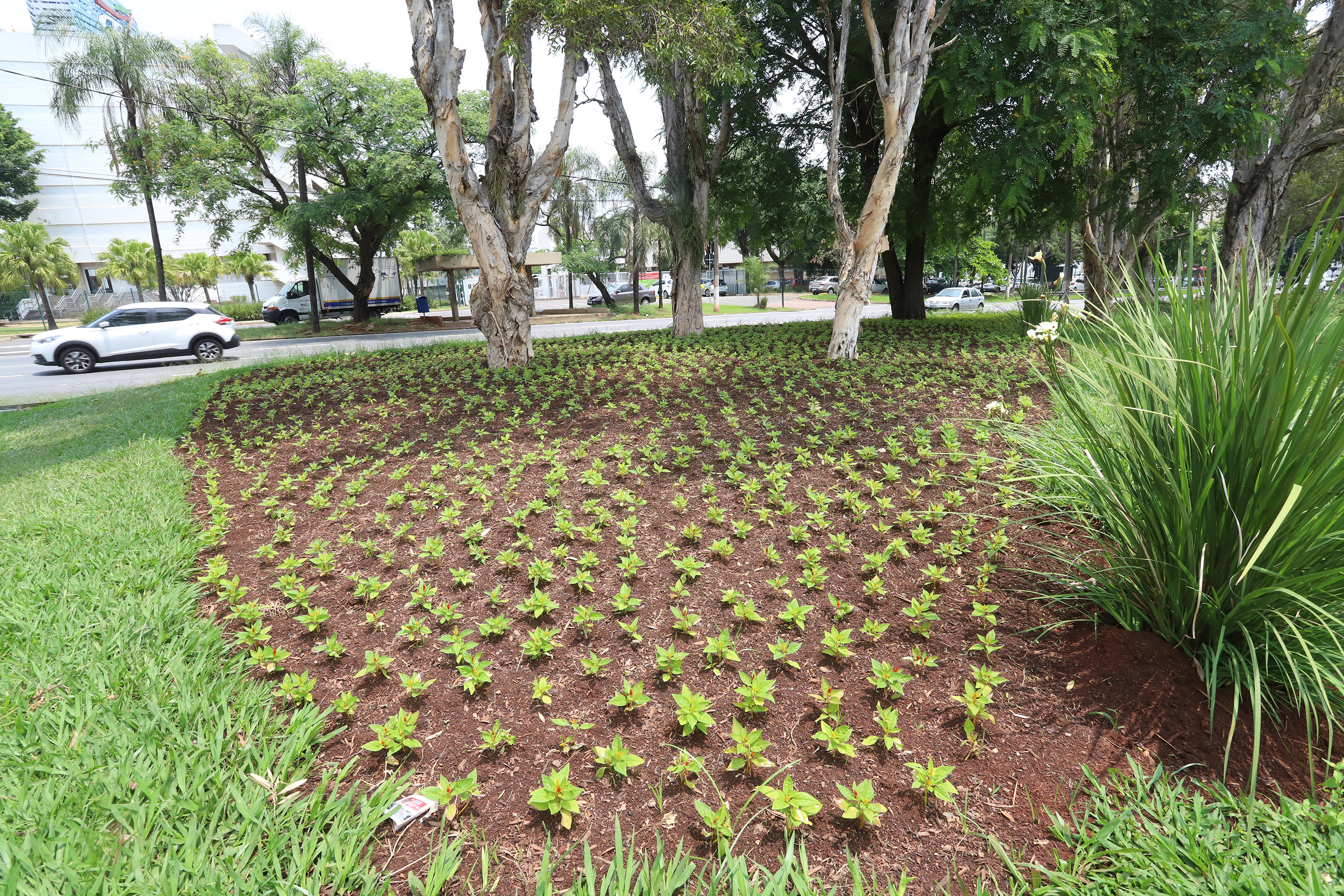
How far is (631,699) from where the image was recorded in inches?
89.0

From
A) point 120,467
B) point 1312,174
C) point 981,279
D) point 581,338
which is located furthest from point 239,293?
point 1312,174

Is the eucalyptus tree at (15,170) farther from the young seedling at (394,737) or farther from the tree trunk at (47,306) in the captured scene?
the young seedling at (394,737)

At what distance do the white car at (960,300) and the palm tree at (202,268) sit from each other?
40.1 m

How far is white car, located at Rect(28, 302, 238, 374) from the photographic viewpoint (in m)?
13.9

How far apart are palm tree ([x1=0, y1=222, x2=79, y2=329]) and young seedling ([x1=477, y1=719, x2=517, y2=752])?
39348mm

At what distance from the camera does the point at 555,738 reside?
221 centimetres

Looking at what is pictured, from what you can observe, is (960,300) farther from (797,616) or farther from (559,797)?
(559,797)

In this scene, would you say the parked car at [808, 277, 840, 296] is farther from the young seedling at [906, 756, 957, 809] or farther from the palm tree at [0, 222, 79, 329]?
the young seedling at [906, 756, 957, 809]

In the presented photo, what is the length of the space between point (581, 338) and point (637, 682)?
35.8ft

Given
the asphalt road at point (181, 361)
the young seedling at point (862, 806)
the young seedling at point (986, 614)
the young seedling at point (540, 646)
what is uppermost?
the asphalt road at point (181, 361)

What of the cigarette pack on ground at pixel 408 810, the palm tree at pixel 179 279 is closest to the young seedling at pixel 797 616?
the cigarette pack on ground at pixel 408 810

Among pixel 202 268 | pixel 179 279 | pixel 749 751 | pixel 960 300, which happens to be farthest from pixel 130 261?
pixel 749 751

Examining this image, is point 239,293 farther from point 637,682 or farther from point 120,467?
point 637,682

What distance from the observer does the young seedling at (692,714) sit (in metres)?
2.09
